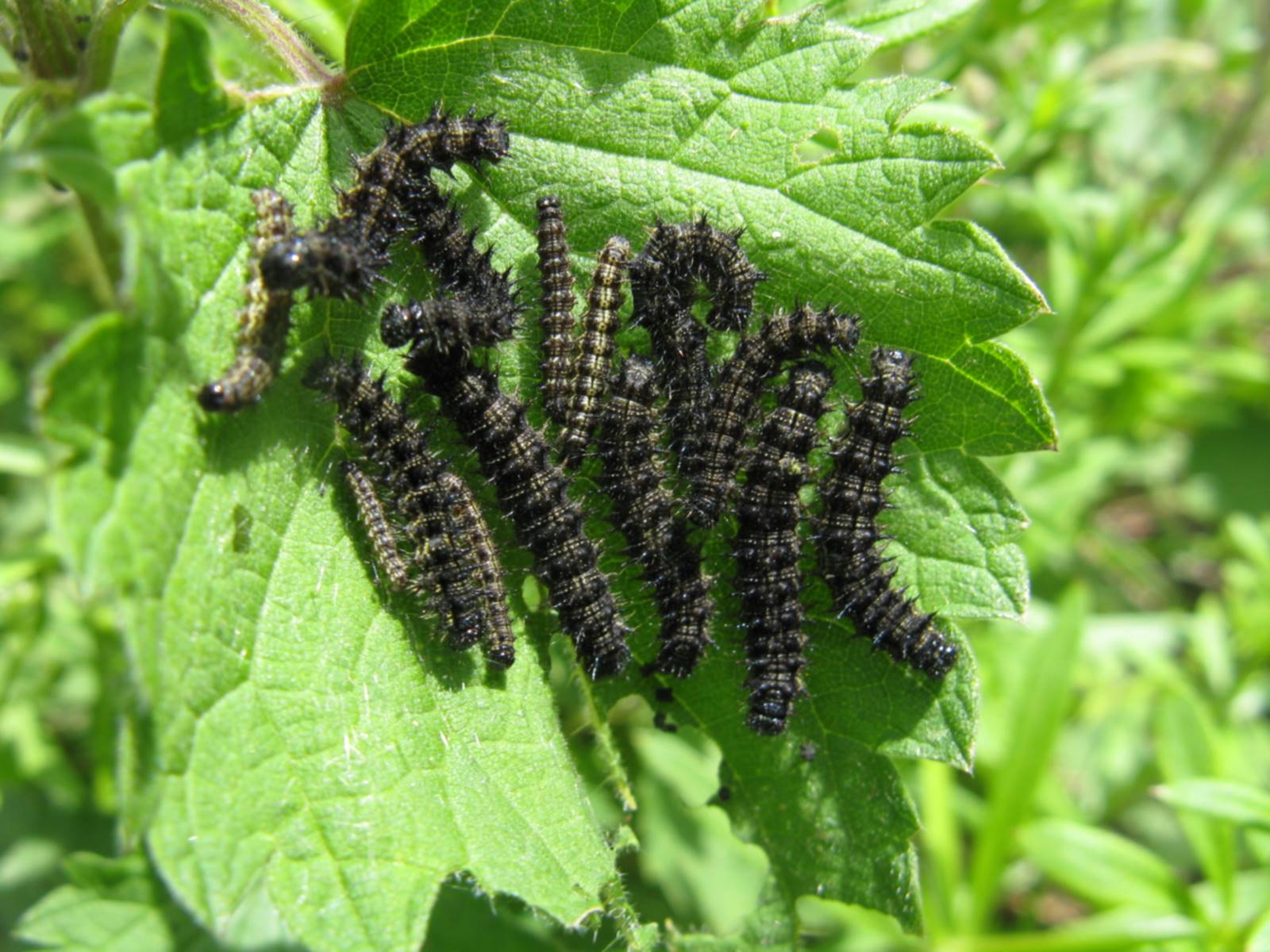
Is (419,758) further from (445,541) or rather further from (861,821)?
(861,821)

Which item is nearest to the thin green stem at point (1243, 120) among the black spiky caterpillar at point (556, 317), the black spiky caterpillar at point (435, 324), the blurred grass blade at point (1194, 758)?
the blurred grass blade at point (1194, 758)

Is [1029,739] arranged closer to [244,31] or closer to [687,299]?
[687,299]

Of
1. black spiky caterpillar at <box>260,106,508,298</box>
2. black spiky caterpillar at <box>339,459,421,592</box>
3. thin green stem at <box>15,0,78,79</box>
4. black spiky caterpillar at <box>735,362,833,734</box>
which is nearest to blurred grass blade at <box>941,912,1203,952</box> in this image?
black spiky caterpillar at <box>735,362,833,734</box>

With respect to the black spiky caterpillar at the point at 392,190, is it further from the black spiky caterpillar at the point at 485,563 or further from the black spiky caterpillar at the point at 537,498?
the black spiky caterpillar at the point at 485,563

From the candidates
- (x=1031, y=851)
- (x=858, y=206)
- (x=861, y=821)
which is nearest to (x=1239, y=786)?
(x=1031, y=851)

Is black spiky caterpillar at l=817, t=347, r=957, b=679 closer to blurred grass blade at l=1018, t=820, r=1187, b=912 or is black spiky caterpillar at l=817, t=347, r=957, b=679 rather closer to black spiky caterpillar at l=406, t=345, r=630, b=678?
black spiky caterpillar at l=406, t=345, r=630, b=678

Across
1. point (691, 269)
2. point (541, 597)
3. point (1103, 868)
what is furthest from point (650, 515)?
point (1103, 868)
